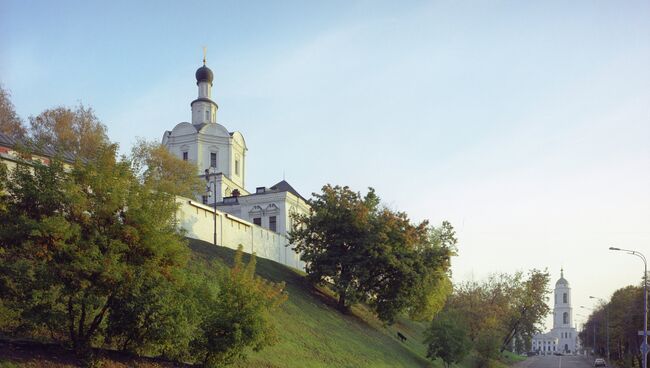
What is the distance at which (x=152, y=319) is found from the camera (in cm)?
1830

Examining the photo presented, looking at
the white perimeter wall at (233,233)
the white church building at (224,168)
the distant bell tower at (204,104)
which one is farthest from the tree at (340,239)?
the distant bell tower at (204,104)

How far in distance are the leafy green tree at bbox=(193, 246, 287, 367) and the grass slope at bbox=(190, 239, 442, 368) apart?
3.06 m

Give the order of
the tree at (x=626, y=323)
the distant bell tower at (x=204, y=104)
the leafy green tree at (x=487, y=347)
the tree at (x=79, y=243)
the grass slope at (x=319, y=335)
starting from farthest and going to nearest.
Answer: the distant bell tower at (x=204, y=104) → the tree at (x=626, y=323) → the leafy green tree at (x=487, y=347) → the grass slope at (x=319, y=335) → the tree at (x=79, y=243)

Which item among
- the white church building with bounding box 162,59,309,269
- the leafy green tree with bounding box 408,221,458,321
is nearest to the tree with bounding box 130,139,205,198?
the white church building with bounding box 162,59,309,269

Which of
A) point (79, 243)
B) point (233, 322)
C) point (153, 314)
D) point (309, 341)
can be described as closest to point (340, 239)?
point (309, 341)

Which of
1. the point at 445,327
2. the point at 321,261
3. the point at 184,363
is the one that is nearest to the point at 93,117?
the point at 321,261

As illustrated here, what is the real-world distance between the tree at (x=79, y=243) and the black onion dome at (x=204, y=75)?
203 ft

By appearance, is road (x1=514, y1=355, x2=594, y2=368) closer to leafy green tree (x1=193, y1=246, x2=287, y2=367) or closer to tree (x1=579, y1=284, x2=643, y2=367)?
tree (x1=579, y1=284, x2=643, y2=367)

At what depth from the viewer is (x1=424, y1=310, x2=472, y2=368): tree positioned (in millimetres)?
41406

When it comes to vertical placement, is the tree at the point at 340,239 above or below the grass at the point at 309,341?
above

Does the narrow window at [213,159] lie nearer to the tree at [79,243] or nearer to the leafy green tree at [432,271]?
the leafy green tree at [432,271]

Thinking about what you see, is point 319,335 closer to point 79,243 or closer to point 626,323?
point 79,243

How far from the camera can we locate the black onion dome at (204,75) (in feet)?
259

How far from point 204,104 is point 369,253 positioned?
44490 millimetres
